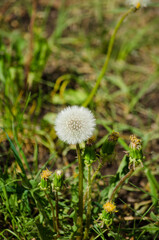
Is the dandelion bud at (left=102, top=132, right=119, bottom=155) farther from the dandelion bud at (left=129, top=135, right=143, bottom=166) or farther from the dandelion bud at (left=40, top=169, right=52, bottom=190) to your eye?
the dandelion bud at (left=40, top=169, right=52, bottom=190)

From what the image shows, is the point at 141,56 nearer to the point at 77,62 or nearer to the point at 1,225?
the point at 77,62

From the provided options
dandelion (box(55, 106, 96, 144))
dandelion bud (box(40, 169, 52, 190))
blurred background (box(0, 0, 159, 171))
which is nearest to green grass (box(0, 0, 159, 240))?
blurred background (box(0, 0, 159, 171))

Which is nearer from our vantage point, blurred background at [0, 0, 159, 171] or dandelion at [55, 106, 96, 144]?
dandelion at [55, 106, 96, 144]

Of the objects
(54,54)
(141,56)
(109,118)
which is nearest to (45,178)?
(109,118)

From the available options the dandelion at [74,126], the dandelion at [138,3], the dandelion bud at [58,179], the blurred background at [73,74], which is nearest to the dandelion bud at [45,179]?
the dandelion bud at [58,179]

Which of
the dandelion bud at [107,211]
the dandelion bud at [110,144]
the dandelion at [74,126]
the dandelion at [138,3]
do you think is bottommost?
the dandelion bud at [107,211]

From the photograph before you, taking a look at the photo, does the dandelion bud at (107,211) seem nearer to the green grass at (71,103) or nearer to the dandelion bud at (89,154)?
the green grass at (71,103)

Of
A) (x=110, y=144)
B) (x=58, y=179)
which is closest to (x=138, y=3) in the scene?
(x=110, y=144)
